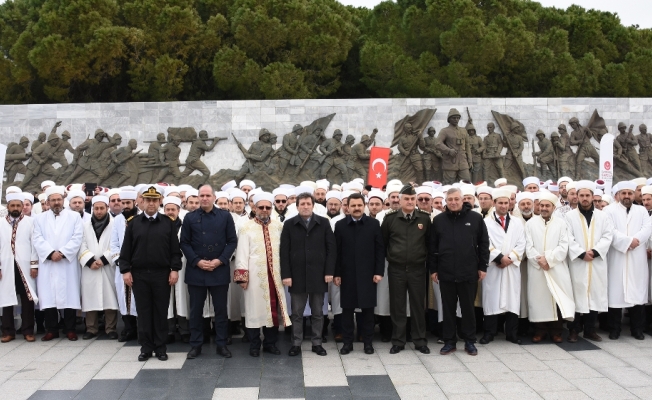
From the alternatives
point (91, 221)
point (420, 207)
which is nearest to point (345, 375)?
point (420, 207)

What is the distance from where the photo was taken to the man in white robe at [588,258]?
7055 mm

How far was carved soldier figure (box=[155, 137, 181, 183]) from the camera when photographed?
16.5 metres

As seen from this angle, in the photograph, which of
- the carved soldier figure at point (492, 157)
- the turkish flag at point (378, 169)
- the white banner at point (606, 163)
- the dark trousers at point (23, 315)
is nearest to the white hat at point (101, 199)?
the dark trousers at point (23, 315)

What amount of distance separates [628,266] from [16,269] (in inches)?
268

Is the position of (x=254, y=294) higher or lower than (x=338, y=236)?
lower

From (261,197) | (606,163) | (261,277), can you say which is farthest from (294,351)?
(606,163)

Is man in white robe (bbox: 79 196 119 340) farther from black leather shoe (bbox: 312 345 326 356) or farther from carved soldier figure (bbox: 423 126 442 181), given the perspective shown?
carved soldier figure (bbox: 423 126 442 181)

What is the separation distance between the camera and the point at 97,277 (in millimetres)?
7340

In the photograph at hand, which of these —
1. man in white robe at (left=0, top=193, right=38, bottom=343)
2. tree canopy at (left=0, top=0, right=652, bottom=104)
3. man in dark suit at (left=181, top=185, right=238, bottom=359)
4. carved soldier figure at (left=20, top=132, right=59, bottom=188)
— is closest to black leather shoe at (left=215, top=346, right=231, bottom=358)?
man in dark suit at (left=181, top=185, right=238, bottom=359)

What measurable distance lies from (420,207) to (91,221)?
3.73 metres

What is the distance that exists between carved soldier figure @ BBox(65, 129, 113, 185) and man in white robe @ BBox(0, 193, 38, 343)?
9478 millimetres

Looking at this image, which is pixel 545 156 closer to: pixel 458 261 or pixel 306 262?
pixel 458 261

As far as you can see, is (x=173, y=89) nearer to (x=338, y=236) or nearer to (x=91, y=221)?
(x=91, y=221)

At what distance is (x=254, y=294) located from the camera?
6566 mm
